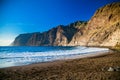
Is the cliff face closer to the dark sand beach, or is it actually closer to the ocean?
the ocean

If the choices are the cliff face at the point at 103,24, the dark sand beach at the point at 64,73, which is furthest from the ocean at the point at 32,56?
the cliff face at the point at 103,24

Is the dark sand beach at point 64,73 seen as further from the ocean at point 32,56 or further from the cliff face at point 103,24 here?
the cliff face at point 103,24

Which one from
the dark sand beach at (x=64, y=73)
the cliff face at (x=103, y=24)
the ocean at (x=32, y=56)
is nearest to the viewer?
the dark sand beach at (x=64, y=73)

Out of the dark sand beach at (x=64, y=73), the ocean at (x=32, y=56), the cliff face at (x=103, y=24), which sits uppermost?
the cliff face at (x=103, y=24)

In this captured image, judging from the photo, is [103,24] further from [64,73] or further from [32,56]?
[64,73]

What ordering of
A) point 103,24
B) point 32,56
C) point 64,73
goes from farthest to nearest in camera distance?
1. point 103,24
2. point 32,56
3. point 64,73

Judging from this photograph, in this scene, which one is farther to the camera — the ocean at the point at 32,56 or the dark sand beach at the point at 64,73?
the ocean at the point at 32,56

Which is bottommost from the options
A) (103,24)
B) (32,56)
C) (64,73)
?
(64,73)

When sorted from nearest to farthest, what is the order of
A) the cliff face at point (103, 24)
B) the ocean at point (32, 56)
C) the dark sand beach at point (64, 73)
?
the dark sand beach at point (64, 73)
the ocean at point (32, 56)
the cliff face at point (103, 24)

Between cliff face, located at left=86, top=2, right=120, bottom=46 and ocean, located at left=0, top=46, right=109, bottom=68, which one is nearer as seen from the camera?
ocean, located at left=0, top=46, right=109, bottom=68

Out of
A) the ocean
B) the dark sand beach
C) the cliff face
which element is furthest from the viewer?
the cliff face

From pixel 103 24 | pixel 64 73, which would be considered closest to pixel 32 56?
pixel 64 73

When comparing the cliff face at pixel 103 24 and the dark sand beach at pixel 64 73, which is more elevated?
the cliff face at pixel 103 24

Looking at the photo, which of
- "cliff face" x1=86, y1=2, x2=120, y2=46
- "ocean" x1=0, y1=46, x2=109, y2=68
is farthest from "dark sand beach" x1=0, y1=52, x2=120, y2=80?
"cliff face" x1=86, y1=2, x2=120, y2=46
